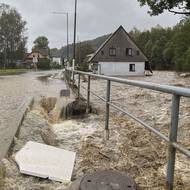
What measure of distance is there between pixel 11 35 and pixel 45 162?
72.6 meters

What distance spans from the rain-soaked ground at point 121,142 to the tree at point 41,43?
115640 millimetres

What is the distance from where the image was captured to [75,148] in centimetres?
500

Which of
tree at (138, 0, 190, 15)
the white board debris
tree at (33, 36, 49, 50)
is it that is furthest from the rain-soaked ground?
tree at (33, 36, 49, 50)

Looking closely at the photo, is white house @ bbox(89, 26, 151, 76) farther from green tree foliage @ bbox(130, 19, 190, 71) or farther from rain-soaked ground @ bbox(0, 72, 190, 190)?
rain-soaked ground @ bbox(0, 72, 190, 190)

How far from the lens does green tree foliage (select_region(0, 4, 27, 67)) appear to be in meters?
71.3

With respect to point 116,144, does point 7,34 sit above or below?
above

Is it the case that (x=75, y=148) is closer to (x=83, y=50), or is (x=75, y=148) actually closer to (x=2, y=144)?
(x=2, y=144)

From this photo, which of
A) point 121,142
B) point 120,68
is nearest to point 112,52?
point 120,68

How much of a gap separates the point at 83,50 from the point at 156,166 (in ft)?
274

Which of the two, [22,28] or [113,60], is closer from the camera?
[113,60]

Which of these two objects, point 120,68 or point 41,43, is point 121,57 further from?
point 41,43

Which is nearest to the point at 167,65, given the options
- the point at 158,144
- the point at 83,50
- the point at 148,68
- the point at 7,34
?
the point at 83,50

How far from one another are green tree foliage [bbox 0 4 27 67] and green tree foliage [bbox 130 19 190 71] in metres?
35.9

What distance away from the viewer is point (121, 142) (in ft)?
17.4
